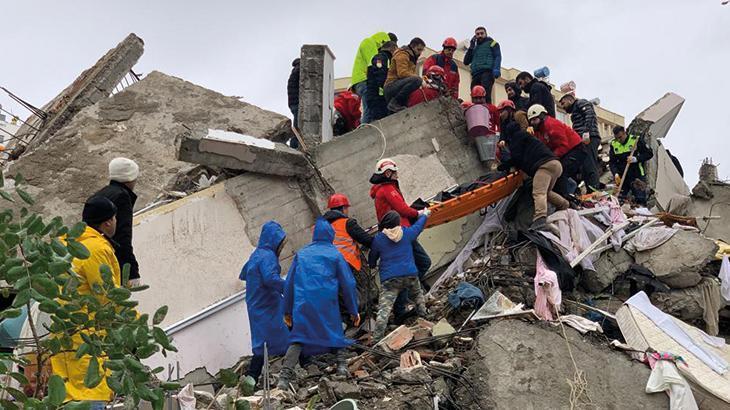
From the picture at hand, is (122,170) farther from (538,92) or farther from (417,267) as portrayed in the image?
(538,92)

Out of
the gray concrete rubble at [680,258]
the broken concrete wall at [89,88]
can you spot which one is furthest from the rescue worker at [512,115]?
the broken concrete wall at [89,88]

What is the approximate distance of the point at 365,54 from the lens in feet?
39.9

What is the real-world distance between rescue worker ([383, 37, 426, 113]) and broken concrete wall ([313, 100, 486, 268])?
368 millimetres

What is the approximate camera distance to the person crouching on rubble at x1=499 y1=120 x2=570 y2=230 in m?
9.02

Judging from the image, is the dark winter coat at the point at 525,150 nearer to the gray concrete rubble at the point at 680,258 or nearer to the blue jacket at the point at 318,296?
the gray concrete rubble at the point at 680,258

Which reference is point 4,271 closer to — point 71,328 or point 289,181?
point 71,328

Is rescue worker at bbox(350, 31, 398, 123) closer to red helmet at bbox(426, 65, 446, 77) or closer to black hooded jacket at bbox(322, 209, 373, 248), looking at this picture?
red helmet at bbox(426, 65, 446, 77)

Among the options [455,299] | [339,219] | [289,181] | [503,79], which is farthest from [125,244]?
[503,79]

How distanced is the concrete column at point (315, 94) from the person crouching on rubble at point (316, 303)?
14.2 ft

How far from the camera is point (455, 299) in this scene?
25.8ft

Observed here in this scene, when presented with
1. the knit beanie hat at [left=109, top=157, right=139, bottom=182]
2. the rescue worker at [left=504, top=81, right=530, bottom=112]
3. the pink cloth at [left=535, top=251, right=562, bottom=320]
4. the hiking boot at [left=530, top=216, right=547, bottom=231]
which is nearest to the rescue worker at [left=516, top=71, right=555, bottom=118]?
the rescue worker at [left=504, top=81, right=530, bottom=112]

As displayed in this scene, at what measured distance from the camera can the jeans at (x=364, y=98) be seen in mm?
11578

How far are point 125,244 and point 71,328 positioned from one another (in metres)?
3.22

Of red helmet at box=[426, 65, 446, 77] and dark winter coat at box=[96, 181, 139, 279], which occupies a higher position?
red helmet at box=[426, 65, 446, 77]
